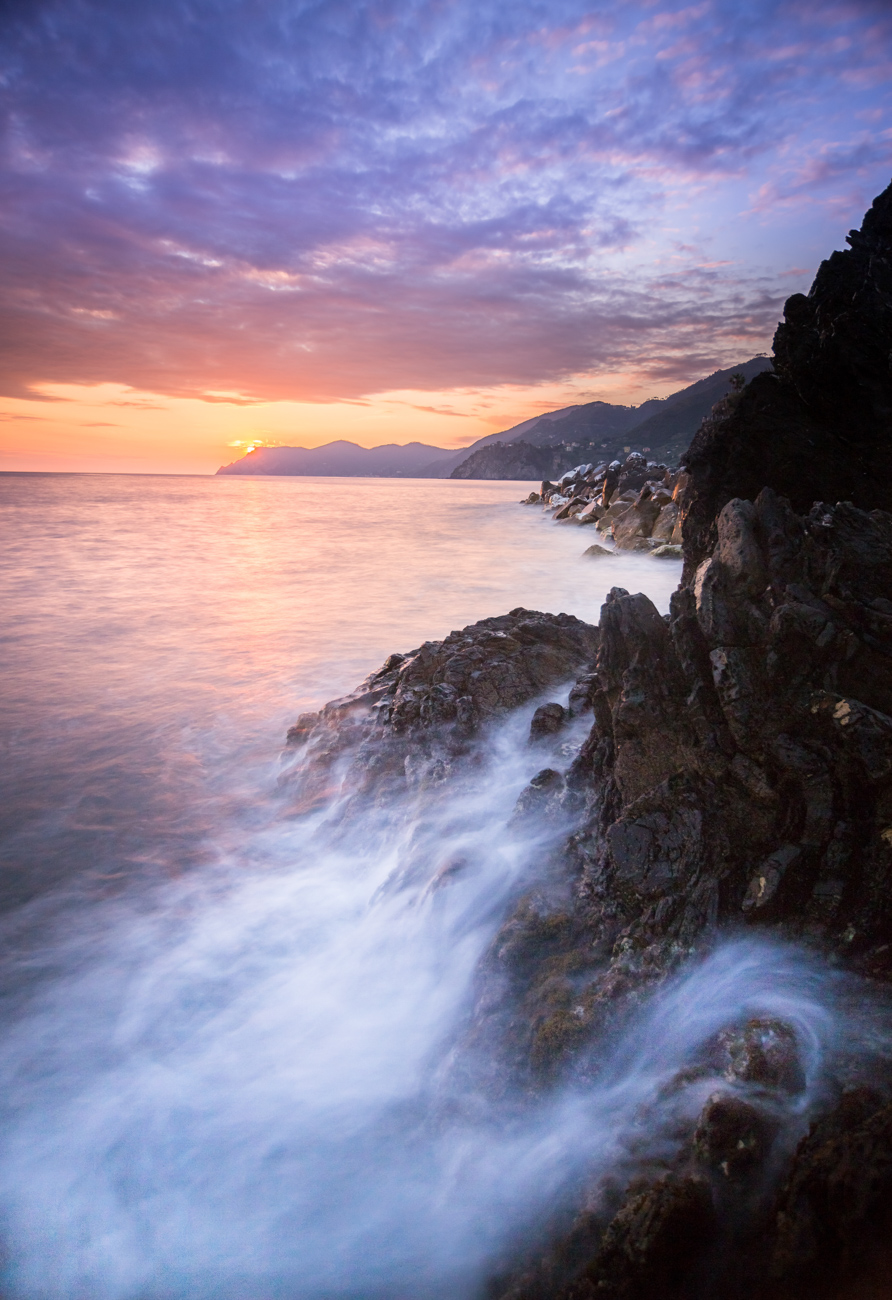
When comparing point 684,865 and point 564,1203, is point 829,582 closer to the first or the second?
point 684,865

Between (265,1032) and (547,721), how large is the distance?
369cm

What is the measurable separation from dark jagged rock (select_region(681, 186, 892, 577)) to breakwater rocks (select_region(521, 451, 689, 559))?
3826 mm

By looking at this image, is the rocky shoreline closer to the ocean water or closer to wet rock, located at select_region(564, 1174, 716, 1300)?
wet rock, located at select_region(564, 1174, 716, 1300)

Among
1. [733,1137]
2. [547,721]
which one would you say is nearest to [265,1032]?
[733,1137]

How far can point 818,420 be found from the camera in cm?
651

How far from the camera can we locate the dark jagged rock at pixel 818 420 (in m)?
6.19

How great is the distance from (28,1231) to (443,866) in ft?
11.1

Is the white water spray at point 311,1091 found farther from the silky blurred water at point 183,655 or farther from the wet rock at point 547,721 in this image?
the silky blurred water at point 183,655

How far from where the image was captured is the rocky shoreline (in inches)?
97.6

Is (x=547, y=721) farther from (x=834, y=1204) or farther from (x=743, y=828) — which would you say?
(x=834, y=1204)

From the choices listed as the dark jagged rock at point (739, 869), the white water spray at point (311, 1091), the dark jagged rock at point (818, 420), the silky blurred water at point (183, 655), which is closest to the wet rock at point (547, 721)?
the white water spray at point (311, 1091)

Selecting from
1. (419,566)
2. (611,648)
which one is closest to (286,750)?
(611,648)

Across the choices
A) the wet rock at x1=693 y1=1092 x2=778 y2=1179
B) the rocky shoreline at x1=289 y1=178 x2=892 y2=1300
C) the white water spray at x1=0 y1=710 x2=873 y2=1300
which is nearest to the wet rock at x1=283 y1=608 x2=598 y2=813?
the rocky shoreline at x1=289 y1=178 x2=892 y2=1300

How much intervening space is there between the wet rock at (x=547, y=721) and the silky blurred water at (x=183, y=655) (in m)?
3.66
